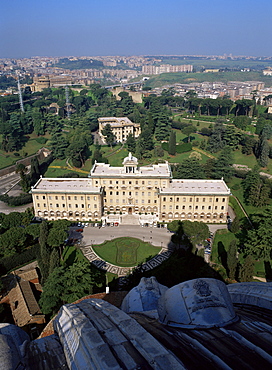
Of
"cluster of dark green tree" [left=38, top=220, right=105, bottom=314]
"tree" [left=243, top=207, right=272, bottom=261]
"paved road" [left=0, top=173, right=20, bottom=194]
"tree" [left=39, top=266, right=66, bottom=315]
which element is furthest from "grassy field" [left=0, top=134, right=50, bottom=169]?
"tree" [left=243, top=207, right=272, bottom=261]

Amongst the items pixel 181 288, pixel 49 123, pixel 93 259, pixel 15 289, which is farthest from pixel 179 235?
pixel 49 123

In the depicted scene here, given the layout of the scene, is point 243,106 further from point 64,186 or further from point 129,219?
point 64,186

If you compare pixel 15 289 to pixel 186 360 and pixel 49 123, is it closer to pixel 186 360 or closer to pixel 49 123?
pixel 186 360

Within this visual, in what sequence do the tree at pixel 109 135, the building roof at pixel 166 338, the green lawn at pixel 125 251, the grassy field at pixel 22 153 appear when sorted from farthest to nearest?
1. the tree at pixel 109 135
2. the grassy field at pixel 22 153
3. the green lawn at pixel 125 251
4. the building roof at pixel 166 338

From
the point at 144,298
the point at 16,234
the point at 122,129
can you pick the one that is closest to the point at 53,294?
the point at 16,234

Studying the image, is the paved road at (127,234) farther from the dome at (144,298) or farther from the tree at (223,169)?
Answer: the dome at (144,298)

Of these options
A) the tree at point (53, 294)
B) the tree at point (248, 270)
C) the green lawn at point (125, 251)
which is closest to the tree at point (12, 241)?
the green lawn at point (125, 251)

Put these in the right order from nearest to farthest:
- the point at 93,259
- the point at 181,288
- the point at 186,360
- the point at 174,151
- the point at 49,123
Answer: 1. the point at 186,360
2. the point at 181,288
3. the point at 93,259
4. the point at 174,151
5. the point at 49,123
